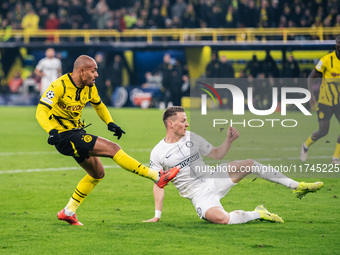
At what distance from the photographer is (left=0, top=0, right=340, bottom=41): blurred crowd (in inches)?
1061

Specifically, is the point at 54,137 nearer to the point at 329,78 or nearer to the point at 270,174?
the point at 270,174

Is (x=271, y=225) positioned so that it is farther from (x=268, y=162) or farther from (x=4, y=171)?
(x=4, y=171)

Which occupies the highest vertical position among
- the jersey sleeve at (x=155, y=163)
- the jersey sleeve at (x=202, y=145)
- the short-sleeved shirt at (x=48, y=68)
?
the jersey sleeve at (x=202, y=145)

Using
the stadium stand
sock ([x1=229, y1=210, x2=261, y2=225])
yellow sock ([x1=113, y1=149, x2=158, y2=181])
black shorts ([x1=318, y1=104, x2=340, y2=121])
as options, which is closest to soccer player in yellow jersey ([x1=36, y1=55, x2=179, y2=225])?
yellow sock ([x1=113, y1=149, x2=158, y2=181])

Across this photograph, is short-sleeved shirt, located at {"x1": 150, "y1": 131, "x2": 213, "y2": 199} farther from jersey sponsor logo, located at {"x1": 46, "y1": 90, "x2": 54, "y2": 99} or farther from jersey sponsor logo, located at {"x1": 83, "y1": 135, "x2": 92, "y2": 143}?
jersey sponsor logo, located at {"x1": 46, "y1": 90, "x2": 54, "y2": 99}

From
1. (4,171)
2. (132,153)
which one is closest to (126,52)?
(132,153)

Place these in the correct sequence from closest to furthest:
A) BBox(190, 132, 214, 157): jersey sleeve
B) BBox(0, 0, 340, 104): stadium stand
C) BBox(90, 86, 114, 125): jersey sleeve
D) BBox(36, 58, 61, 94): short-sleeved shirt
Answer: BBox(190, 132, 214, 157): jersey sleeve < BBox(90, 86, 114, 125): jersey sleeve < BBox(36, 58, 61, 94): short-sleeved shirt < BBox(0, 0, 340, 104): stadium stand

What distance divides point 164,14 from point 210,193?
23861 millimetres

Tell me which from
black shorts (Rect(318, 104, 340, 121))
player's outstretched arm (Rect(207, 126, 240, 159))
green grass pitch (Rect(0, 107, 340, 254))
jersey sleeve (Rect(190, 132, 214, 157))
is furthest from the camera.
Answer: black shorts (Rect(318, 104, 340, 121))

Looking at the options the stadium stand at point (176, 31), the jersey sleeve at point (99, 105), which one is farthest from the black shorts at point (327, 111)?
the stadium stand at point (176, 31)

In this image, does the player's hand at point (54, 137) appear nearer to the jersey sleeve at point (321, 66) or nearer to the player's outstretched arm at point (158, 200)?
the player's outstretched arm at point (158, 200)

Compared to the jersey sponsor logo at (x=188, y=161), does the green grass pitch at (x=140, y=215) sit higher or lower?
lower

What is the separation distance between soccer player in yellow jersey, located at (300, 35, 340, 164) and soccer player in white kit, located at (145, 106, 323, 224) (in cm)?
464

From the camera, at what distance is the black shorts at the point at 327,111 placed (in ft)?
39.8
